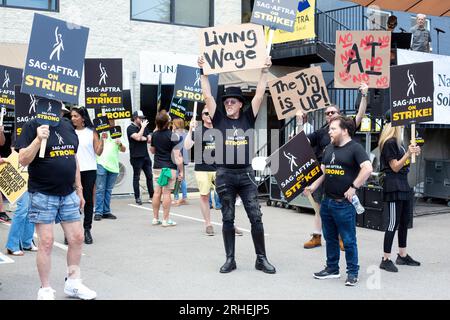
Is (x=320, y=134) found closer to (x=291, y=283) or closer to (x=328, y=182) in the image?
(x=328, y=182)

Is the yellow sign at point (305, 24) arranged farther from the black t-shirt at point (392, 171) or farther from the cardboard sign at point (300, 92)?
the black t-shirt at point (392, 171)

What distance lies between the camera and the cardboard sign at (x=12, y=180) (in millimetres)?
7258

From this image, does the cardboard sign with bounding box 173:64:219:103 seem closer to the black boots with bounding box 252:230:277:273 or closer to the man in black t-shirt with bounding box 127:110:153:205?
the man in black t-shirt with bounding box 127:110:153:205

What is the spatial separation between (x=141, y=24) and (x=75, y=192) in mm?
10288

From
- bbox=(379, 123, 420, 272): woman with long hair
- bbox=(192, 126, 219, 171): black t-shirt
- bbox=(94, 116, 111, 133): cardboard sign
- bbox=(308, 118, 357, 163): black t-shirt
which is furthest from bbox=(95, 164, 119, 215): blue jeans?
bbox=(379, 123, 420, 272): woman with long hair

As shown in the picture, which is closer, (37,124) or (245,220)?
(37,124)

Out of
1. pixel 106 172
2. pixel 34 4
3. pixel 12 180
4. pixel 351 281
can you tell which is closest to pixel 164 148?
pixel 106 172

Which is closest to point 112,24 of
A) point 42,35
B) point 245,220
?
point 245,220

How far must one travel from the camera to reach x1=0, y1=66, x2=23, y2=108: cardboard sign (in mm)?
8594

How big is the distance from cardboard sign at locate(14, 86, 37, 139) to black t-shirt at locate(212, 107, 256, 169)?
7.30ft

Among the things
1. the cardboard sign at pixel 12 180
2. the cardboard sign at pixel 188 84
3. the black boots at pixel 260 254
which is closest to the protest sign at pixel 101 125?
the cardboard sign at pixel 12 180

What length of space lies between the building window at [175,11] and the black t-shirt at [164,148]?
6.39m

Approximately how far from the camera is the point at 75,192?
554 cm
